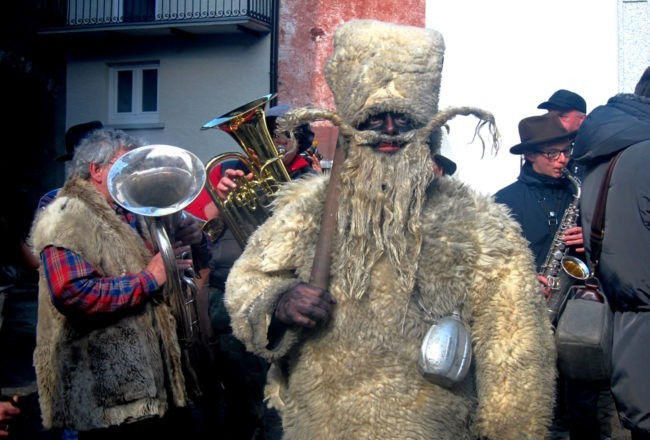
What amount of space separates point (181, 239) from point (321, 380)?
124 cm

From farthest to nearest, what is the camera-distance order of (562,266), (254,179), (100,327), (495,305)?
(254,179) < (562,266) < (100,327) < (495,305)

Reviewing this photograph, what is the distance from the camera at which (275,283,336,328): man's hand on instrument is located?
2.90 m

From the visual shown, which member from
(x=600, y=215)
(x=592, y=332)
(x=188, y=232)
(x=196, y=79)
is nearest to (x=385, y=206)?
(x=600, y=215)

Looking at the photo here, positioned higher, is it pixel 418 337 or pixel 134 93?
pixel 134 93

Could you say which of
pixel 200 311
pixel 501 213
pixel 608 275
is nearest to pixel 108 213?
pixel 200 311

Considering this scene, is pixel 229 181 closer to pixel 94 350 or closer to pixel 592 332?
pixel 94 350

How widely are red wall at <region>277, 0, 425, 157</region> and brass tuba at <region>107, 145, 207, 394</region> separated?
744 centimetres

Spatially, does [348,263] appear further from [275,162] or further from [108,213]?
[275,162]

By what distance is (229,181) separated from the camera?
470 centimetres

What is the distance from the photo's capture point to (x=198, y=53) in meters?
12.3

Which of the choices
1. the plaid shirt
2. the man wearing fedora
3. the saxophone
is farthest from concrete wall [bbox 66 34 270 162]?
the plaid shirt

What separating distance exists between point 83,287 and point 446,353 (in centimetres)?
156

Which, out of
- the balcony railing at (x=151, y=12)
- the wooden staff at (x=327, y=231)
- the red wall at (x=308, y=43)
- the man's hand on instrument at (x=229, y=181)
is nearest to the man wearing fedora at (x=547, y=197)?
the man's hand on instrument at (x=229, y=181)

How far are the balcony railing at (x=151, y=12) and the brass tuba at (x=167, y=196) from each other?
7994mm
